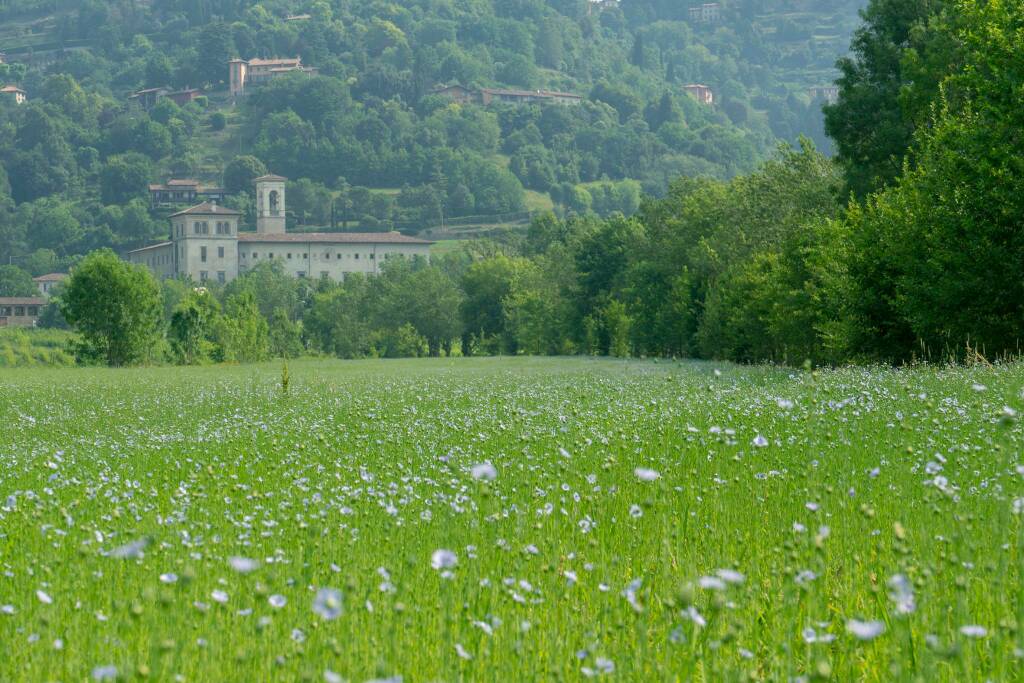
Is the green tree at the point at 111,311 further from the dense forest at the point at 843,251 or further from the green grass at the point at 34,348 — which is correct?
the green grass at the point at 34,348

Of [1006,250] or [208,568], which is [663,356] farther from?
[208,568]

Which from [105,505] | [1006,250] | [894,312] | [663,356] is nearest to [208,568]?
[105,505]

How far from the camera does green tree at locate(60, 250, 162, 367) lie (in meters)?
91.9

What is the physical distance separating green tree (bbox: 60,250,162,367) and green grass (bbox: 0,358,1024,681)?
82.2 meters

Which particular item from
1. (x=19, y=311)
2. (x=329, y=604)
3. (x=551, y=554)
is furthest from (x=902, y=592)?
(x=19, y=311)

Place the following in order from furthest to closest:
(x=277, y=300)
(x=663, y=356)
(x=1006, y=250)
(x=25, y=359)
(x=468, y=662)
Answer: (x=277, y=300), (x=25, y=359), (x=663, y=356), (x=1006, y=250), (x=468, y=662)

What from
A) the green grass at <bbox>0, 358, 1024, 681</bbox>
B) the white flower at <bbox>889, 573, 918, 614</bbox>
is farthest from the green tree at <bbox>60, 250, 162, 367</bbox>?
the white flower at <bbox>889, 573, 918, 614</bbox>

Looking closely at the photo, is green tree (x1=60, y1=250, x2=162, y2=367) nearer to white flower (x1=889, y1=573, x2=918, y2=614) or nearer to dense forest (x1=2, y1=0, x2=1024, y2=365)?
dense forest (x1=2, y1=0, x2=1024, y2=365)

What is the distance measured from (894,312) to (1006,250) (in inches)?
234

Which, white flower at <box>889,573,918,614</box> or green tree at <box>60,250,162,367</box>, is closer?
white flower at <box>889,573,918,614</box>

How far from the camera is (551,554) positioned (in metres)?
7.10

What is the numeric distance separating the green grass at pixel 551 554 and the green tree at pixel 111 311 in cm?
8225

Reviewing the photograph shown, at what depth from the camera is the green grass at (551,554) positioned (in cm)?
488

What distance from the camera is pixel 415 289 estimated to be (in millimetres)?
137000
